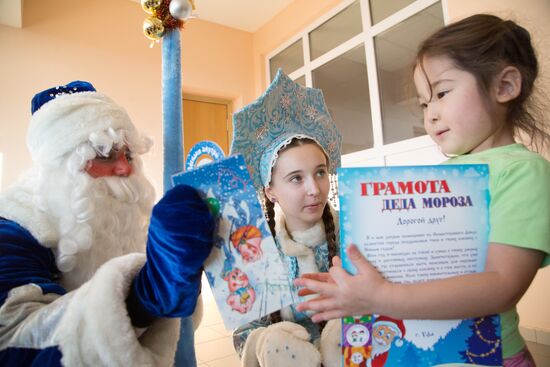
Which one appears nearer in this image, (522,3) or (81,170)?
(81,170)

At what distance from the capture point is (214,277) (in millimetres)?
662

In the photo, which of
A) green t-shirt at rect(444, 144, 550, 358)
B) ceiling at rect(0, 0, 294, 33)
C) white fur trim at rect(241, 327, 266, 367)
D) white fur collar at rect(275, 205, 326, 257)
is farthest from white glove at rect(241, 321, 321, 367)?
ceiling at rect(0, 0, 294, 33)

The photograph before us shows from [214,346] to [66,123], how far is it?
6.56ft

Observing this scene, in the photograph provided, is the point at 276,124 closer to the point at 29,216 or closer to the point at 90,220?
the point at 90,220

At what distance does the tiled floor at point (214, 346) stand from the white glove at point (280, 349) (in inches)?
58.2

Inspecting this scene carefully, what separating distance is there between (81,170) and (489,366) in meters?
1.16

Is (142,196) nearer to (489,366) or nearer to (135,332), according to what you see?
(135,332)

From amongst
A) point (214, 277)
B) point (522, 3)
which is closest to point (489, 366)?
point (214, 277)

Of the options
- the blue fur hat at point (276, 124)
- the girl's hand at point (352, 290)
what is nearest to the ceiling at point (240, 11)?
the blue fur hat at point (276, 124)

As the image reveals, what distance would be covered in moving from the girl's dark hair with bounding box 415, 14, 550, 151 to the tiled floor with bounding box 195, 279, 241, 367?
2.04 metres

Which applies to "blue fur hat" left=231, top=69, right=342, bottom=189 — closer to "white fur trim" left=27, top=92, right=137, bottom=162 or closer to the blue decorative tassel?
the blue decorative tassel

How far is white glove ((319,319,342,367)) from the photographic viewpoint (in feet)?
2.76

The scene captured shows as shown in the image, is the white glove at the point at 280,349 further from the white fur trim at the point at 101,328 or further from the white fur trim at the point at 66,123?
the white fur trim at the point at 66,123

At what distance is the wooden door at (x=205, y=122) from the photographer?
4535 millimetres
